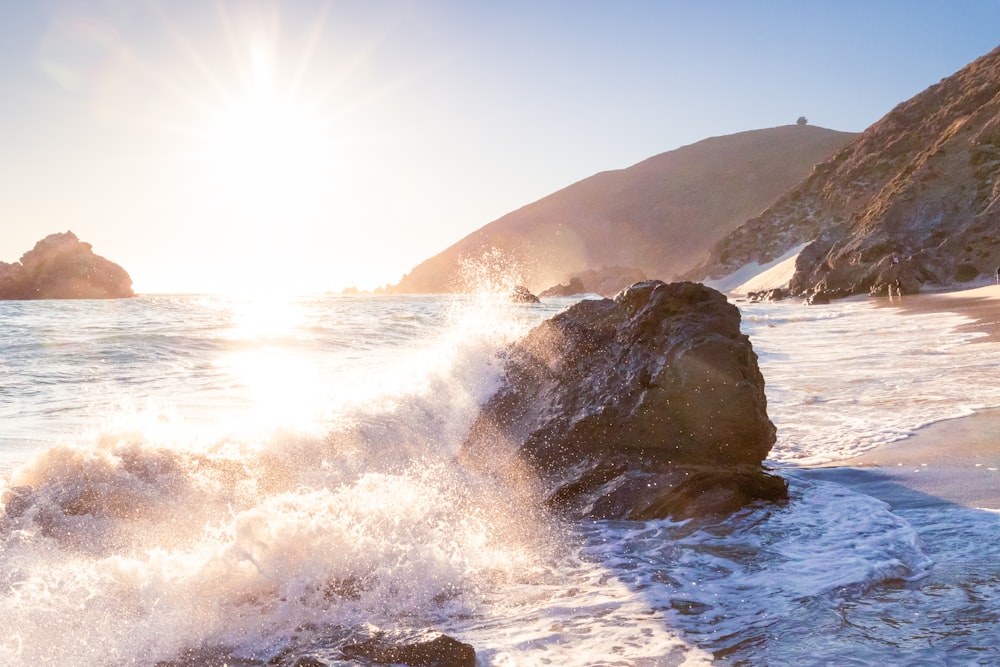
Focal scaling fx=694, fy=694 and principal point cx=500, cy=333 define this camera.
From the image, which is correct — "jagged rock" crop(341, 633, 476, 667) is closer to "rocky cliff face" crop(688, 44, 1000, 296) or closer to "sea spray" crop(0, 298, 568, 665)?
"sea spray" crop(0, 298, 568, 665)

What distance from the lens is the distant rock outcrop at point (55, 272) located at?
2876 inches

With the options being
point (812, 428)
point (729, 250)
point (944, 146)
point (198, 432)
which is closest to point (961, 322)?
point (812, 428)

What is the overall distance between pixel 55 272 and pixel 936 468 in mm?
86198

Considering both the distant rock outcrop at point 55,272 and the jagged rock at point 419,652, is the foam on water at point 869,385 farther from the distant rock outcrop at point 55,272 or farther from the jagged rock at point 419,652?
the distant rock outcrop at point 55,272

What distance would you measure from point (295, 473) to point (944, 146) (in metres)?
48.9

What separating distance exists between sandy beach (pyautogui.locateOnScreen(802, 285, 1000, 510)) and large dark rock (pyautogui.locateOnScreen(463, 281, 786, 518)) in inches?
28.8

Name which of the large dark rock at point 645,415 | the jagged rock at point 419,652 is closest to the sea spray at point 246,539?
the jagged rock at point 419,652

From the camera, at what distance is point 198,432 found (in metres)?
6.62

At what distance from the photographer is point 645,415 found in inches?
234

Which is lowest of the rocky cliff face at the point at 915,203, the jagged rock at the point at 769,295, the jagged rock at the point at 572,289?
the jagged rock at the point at 769,295

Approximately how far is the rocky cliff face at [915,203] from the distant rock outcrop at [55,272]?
71528mm

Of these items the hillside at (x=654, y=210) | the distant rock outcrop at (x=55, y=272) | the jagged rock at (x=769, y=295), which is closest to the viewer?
the jagged rock at (x=769, y=295)

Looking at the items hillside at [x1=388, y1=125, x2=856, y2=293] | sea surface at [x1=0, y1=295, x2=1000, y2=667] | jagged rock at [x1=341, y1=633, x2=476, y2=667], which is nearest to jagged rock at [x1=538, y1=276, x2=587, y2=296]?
hillside at [x1=388, y1=125, x2=856, y2=293]

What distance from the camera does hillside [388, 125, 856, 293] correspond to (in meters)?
132
